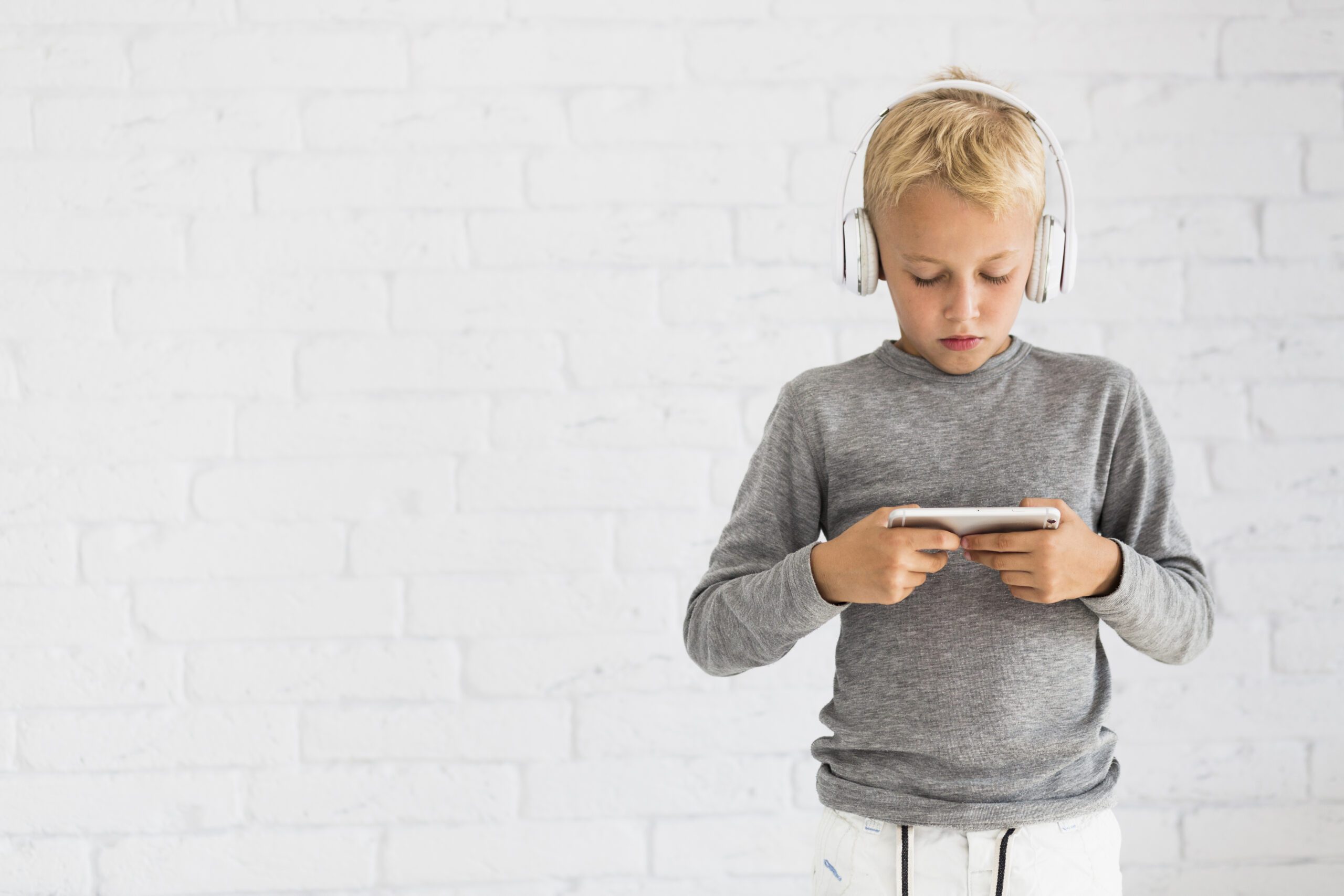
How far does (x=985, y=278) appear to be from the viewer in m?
0.95

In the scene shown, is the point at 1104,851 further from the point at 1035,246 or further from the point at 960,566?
the point at 1035,246

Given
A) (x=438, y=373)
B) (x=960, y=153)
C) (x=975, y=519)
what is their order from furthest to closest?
(x=438, y=373) → (x=960, y=153) → (x=975, y=519)

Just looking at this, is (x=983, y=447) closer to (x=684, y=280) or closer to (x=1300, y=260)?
(x=684, y=280)

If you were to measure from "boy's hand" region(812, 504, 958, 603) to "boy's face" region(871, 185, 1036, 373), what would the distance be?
0.63 feet

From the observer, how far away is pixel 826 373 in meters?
1.04

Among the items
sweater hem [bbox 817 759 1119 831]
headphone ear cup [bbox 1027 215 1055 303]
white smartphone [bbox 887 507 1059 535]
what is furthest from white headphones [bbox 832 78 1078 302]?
sweater hem [bbox 817 759 1119 831]

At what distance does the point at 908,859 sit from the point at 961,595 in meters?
0.22

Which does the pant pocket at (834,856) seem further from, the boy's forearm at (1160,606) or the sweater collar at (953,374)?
the sweater collar at (953,374)

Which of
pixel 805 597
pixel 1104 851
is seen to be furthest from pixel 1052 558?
pixel 1104 851

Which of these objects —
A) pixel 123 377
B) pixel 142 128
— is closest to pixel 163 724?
pixel 123 377

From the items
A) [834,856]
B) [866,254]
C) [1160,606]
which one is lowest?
[834,856]

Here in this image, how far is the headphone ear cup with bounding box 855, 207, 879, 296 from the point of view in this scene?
99 centimetres

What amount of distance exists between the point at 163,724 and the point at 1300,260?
1813 mm

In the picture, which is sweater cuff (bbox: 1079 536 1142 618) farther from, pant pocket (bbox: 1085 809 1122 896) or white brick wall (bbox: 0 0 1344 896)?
white brick wall (bbox: 0 0 1344 896)
